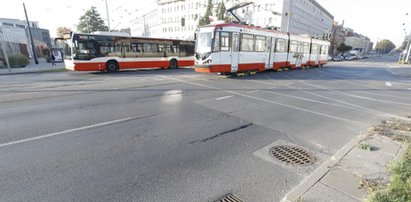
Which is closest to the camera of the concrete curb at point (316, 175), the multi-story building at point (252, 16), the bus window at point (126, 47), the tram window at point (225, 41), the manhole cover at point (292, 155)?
the concrete curb at point (316, 175)

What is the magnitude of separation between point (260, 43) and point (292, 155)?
12737 mm

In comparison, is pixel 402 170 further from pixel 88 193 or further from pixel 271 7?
pixel 271 7

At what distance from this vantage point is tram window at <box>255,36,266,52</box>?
14988 millimetres

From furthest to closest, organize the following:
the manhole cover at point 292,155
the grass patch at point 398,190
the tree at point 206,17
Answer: the tree at point 206,17
the manhole cover at point 292,155
the grass patch at point 398,190

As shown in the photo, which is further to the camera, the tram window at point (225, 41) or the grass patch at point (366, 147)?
the tram window at point (225, 41)

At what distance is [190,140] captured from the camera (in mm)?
4461

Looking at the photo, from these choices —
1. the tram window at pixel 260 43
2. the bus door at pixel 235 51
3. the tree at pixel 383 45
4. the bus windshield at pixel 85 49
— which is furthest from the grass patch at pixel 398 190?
the tree at pixel 383 45

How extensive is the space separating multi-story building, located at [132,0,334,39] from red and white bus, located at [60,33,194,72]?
32414mm

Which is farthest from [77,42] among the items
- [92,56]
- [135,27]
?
[135,27]

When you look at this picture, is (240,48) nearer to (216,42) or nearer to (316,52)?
(216,42)

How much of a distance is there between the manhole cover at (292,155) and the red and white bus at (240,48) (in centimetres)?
914

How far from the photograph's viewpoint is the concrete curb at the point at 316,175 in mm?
2674

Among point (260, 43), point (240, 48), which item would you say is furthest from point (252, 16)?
point (240, 48)

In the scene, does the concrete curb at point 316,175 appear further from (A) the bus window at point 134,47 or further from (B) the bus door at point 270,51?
(A) the bus window at point 134,47
